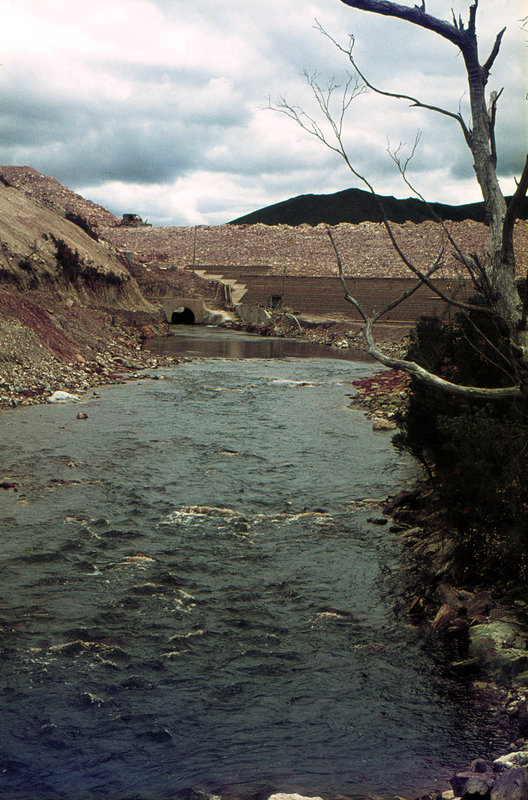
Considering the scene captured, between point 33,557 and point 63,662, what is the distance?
6.66 ft

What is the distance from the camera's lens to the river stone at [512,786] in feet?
10.1

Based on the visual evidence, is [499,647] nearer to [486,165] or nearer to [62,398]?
[486,165]

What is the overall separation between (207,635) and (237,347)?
90.2 feet

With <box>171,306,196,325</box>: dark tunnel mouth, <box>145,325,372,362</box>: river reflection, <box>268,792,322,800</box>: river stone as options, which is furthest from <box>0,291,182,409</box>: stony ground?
<box>171,306,196,325</box>: dark tunnel mouth

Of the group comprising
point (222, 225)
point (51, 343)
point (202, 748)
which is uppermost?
point (222, 225)

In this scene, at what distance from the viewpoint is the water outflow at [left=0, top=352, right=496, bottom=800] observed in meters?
3.86

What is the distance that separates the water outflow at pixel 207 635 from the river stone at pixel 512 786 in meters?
0.64

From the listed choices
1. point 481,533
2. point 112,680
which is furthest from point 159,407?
point 112,680

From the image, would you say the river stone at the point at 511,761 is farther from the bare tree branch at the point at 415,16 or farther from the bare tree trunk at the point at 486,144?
the bare tree branch at the point at 415,16

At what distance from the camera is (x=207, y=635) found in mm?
5312

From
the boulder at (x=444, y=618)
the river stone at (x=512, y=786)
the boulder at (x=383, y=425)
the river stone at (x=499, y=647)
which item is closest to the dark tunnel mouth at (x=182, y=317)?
the boulder at (x=383, y=425)

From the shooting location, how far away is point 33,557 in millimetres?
6652

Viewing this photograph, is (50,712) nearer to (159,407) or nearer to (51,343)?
(159,407)

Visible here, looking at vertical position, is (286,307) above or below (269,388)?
above
